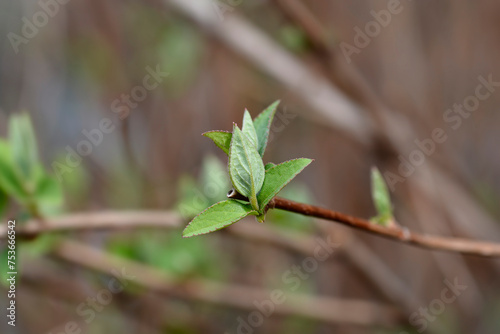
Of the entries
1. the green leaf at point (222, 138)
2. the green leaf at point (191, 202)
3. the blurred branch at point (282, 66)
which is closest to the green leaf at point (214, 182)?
the green leaf at point (191, 202)

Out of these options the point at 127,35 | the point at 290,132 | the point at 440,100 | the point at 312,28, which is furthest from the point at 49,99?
the point at 440,100

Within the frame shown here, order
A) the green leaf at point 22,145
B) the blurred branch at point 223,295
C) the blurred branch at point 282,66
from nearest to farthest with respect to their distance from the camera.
→ the green leaf at point 22,145
the blurred branch at point 223,295
the blurred branch at point 282,66

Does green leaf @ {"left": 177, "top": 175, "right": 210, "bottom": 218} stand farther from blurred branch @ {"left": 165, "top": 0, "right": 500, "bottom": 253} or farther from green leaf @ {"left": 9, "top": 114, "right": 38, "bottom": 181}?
blurred branch @ {"left": 165, "top": 0, "right": 500, "bottom": 253}

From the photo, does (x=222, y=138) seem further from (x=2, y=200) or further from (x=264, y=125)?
(x=2, y=200)

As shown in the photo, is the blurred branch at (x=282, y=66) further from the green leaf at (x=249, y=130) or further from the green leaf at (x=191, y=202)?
the green leaf at (x=249, y=130)

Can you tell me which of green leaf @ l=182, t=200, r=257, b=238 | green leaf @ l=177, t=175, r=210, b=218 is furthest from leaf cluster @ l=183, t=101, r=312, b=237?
green leaf @ l=177, t=175, r=210, b=218
